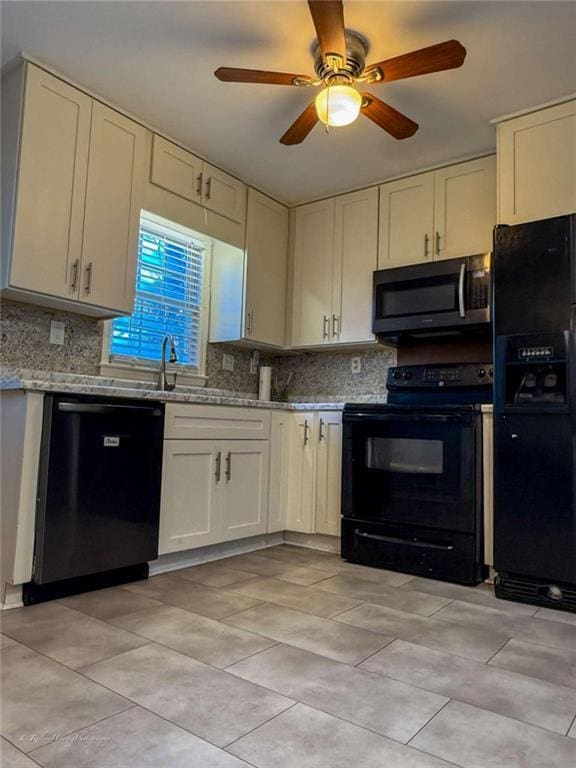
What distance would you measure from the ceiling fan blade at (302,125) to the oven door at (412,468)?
1448 millimetres

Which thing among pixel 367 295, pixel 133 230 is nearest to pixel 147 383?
pixel 133 230

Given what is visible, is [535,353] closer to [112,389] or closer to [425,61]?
[425,61]

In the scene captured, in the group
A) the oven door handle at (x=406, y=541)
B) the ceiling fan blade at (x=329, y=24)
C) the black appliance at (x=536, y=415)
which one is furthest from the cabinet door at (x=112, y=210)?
the black appliance at (x=536, y=415)

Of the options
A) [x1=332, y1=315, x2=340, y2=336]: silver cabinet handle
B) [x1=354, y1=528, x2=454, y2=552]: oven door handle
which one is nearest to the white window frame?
[x1=332, y1=315, x2=340, y2=336]: silver cabinet handle

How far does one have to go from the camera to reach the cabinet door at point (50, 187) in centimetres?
241

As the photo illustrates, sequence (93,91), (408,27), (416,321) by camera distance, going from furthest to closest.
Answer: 1. (416,321)
2. (93,91)
3. (408,27)

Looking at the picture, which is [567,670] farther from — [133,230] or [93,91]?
[93,91]

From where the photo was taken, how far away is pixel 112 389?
2.34 m

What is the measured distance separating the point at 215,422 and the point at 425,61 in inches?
74.5

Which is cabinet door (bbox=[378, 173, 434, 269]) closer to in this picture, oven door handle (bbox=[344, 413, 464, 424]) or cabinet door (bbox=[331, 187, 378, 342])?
cabinet door (bbox=[331, 187, 378, 342])

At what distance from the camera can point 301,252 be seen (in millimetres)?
3896

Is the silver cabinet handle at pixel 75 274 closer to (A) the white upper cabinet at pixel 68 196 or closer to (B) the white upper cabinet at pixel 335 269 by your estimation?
(A) the white upper cabinet at pixel 68 196

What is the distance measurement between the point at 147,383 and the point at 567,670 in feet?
8.19

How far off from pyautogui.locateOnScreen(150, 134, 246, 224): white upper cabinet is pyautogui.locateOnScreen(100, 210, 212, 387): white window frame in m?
0.20
